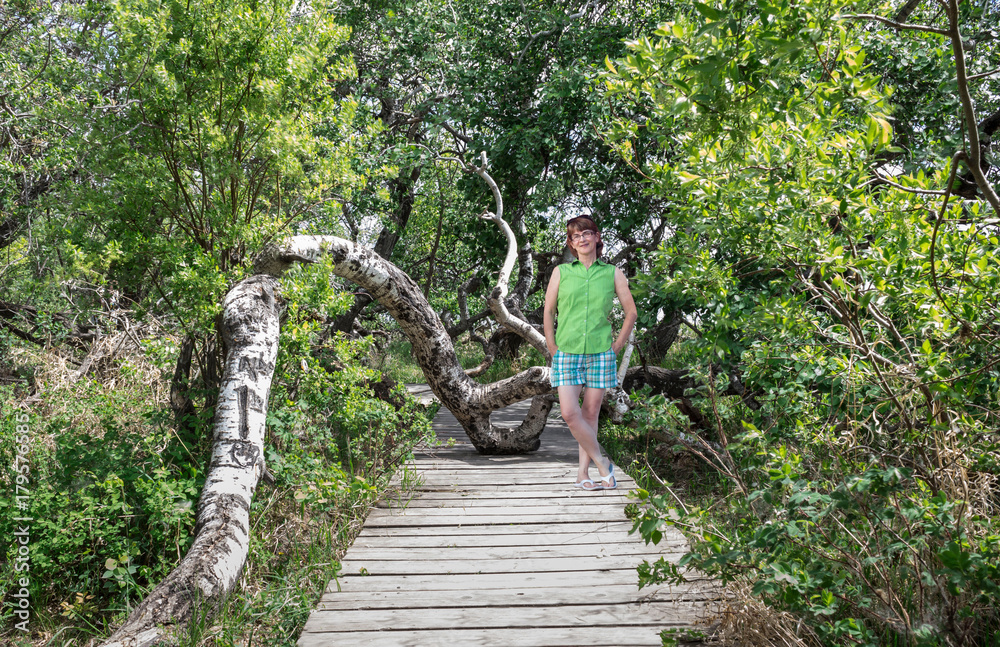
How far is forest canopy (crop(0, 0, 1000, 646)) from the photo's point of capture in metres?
2.40

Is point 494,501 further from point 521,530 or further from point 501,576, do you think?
point 501,576

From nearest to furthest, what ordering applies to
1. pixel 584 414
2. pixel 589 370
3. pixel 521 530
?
pixel 521 530 → pixel 589 370 → pixel 584 414

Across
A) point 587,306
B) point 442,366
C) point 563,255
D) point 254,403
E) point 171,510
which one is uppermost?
point 563,255

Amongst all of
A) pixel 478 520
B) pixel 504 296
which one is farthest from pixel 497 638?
pixel 504 296

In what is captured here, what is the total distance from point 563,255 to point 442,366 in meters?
3.87

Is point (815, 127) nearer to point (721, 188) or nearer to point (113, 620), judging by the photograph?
point (721, 188)

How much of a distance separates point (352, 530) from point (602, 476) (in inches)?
79.0

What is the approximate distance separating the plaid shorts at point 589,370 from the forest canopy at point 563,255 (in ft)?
1.75

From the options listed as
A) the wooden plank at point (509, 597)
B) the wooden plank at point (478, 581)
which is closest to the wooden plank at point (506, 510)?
the wooden plank at point (478, 581)

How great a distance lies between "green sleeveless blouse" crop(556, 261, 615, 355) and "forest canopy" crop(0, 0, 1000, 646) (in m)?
0.32

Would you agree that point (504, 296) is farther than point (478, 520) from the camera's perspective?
Yes

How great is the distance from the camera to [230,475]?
402 cm

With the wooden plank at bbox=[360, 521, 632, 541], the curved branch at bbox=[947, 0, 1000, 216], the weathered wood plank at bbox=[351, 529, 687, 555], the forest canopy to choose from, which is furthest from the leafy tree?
the wooden plank at bbox=[360, 521, 632, 541]

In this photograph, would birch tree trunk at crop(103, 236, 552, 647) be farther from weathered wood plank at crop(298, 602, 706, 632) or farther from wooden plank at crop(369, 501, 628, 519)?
wooden plank at crop(369, 501, 628, 519)
